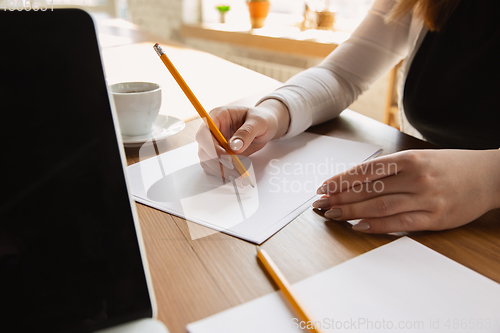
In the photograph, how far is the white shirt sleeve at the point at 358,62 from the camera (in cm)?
71

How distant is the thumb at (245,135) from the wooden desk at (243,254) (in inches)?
5.2

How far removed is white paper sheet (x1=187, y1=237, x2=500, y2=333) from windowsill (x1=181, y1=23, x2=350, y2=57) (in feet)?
5.30

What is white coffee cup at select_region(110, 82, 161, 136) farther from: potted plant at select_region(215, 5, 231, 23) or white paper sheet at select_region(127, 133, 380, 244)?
potted plant at select_region(215, 5, 231, 23)

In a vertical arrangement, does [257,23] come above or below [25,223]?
below

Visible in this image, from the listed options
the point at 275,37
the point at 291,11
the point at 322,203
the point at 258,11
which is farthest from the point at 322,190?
the point at 291,11

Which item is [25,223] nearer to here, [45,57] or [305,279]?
[45,57]

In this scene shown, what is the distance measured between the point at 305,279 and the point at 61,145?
22 centimetres

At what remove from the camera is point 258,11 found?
8.23 ft

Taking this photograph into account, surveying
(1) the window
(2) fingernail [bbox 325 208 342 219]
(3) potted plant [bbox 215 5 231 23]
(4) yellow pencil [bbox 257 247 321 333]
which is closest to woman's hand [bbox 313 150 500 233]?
(2) fingernail [bbox 325 208 342 219]

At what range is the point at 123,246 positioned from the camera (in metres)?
0.22

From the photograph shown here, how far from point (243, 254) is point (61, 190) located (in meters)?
0.19

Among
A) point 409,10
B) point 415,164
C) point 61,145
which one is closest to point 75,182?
point 61,145

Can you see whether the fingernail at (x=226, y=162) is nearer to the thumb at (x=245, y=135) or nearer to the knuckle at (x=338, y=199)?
the thumb at (x=245, y=135)

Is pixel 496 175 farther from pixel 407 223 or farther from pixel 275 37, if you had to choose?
pixel 275 37
